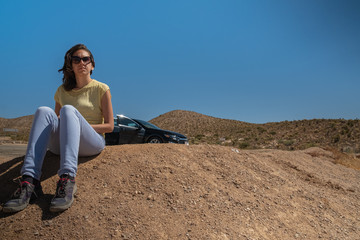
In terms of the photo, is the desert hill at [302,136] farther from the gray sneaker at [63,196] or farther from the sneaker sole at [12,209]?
the sneaker sole at [12,209]

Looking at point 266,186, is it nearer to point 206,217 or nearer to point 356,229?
point 356,229

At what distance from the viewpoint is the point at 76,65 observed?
3.59 metres

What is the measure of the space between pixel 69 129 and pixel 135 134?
5437mm

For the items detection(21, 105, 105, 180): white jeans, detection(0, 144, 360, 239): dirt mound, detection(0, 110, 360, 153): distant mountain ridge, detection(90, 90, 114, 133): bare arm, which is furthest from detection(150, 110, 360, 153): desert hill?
detection(21, 105, 105, 180): white jeans

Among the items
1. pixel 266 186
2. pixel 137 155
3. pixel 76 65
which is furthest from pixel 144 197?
pixel 266 186

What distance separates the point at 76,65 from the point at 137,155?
158 centimetres

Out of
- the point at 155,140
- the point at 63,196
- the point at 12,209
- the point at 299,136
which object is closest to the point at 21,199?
the point at 12,209

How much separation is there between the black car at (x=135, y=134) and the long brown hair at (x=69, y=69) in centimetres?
442

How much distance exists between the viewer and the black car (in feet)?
26.4

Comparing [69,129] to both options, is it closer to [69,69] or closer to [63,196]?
[63,196]

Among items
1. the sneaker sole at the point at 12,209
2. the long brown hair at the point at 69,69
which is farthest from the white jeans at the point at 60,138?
the long brown hair at the point at 69,69

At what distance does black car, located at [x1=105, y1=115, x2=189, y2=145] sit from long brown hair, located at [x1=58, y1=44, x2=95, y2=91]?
4424mm

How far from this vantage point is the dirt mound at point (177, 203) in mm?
2732

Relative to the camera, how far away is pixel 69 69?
12.1ft
